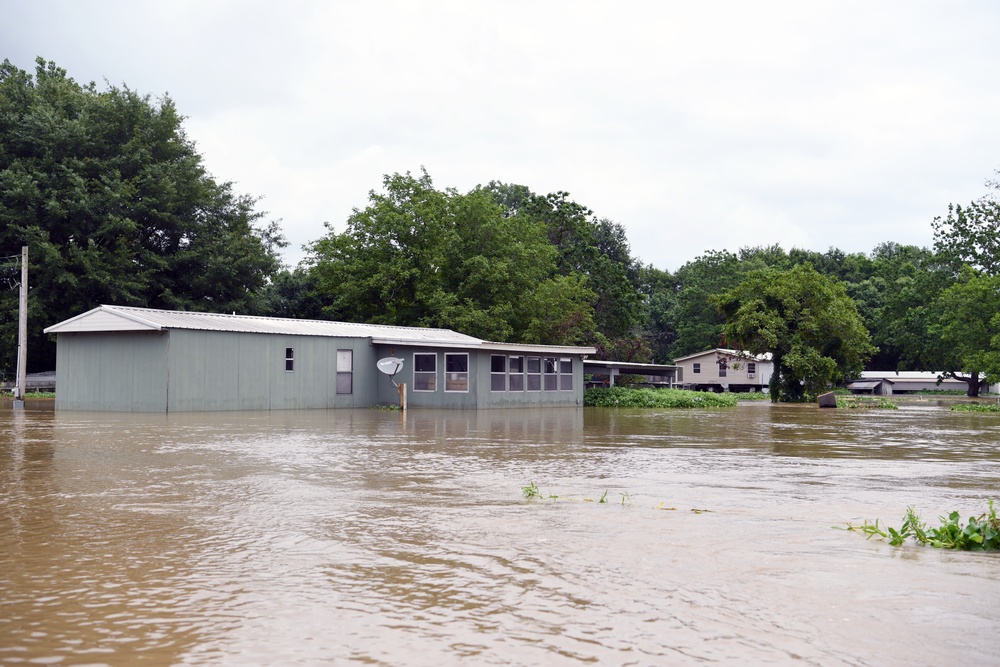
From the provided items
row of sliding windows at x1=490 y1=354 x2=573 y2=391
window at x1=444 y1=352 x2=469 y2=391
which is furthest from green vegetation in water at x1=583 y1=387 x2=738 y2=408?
window at x1=444 y1=352 x2=469 y2=391

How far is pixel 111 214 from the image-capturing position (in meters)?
46.4

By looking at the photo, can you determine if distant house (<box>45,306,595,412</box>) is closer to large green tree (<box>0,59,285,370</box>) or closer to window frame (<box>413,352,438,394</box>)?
window frame (<box>413,352,438,394</box>)

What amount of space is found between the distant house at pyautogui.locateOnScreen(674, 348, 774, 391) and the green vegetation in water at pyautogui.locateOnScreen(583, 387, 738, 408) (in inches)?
1155

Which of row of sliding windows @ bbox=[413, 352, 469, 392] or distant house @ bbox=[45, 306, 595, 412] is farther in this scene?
row of sliding windows @ bbox=[413, 352, 469, 392]

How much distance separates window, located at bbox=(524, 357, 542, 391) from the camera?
38.3 meters

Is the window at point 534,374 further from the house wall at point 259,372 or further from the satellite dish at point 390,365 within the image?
the house wall at point 259,372

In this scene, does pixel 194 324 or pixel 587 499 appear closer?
pixel 587 499

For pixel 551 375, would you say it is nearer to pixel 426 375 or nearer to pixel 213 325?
pixel 426 375

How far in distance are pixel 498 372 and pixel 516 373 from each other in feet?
4.28

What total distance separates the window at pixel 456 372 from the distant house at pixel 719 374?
40.8 metres

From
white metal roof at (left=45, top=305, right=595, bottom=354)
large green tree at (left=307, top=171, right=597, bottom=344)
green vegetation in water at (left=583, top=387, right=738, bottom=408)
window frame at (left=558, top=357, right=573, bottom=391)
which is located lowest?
green vegetation in water at (left=583, top=387, right=738, bottom=408)

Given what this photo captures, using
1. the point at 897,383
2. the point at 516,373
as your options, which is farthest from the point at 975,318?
the point at 516,373

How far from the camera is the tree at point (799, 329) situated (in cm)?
4888

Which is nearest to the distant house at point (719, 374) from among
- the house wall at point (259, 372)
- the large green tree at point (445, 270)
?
the large green tree at point (445, 270)
